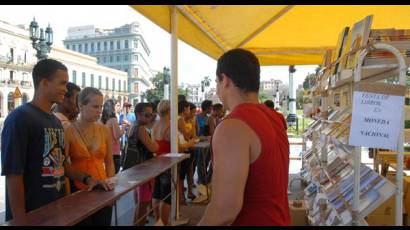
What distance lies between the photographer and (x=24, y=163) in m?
1.98

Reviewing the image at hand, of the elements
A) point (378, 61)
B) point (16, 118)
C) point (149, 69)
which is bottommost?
point (16, 118)

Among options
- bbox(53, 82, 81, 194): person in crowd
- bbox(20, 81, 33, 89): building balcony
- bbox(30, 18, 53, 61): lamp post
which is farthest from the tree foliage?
bbox(53, 82, 81, 194): person in crowd

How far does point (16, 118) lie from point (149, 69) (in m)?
117

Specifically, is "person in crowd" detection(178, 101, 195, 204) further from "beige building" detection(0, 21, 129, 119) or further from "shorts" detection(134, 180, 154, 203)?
"beige building" detection(0, 21, 129, 119)

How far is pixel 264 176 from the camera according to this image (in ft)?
4.34

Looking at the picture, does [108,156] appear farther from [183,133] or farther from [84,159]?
[183,133]

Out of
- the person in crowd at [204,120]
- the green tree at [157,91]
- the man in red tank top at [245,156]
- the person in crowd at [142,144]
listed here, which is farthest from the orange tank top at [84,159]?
the green tree at [157,91]

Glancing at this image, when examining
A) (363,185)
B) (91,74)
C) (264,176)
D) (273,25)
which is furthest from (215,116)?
(91,74)

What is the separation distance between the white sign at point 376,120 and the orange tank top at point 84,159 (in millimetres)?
1652

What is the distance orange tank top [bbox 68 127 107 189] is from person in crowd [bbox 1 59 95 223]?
23 centimetres

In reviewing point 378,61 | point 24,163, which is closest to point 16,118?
point 24,163

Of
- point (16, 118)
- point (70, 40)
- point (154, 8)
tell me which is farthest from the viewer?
point (70, 40)

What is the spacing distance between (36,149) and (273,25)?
481 cm

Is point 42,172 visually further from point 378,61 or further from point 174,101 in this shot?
point 174,101
